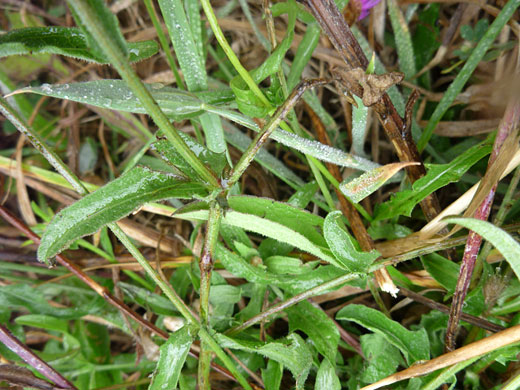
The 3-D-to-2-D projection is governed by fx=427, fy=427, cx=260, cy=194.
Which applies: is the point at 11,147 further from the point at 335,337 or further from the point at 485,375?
the point at 485,375

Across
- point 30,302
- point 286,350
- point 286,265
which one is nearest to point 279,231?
point 286,265

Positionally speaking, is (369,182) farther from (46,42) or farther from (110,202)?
(46,42)

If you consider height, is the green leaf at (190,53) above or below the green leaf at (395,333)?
above

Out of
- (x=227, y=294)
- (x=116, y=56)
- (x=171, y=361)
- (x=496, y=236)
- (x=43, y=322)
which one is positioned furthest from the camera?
(x=43, y=322)

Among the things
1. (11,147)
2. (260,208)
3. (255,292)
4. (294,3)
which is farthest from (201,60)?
(11,147)

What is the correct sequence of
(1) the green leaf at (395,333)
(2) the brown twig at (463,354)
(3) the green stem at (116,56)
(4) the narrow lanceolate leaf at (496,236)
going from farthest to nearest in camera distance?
(1) the green leaf at (395,333)
(2) the brown twig at (463,354)
(4) the narrow lanceolate leaf at (496,236)
(3) the green stem at (116,56)

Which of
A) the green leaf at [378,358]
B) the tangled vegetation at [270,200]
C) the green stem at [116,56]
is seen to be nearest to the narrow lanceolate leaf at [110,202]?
the tangled vegetation at [270,200]

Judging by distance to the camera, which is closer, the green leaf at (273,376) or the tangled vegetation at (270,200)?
the tangled vegetation at (270,200)

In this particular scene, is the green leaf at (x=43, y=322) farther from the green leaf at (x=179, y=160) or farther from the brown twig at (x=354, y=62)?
the brown twig at (x=354, y=62)
